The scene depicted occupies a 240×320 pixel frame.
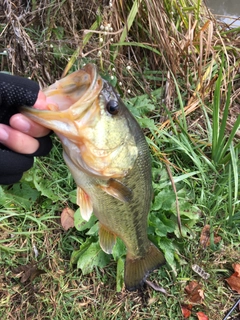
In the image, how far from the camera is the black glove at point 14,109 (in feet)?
3.92

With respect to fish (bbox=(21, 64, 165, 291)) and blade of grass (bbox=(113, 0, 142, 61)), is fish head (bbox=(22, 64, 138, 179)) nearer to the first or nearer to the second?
fish (bbox=(21, 64, 165, 291))

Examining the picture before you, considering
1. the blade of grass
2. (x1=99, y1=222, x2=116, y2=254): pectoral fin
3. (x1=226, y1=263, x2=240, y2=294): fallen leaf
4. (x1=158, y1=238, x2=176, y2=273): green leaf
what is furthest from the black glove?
(x1=226, y1=263, x2=240, y2=294): fallen leaf

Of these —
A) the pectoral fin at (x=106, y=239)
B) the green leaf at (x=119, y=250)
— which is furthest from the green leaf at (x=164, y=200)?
the pectoral fin at (x=106, y=239)

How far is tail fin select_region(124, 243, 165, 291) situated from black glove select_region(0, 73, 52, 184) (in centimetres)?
87

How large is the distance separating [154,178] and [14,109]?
1528 millimetres

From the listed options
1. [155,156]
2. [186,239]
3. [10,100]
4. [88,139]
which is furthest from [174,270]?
[10,100]

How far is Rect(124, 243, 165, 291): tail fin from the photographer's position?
1.96 metres

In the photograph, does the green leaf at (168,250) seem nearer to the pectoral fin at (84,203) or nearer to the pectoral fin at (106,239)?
the pectoral fin at (106,239)

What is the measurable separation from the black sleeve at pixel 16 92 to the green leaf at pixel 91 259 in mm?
1332

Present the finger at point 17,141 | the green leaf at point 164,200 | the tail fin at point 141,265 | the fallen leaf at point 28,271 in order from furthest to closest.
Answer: the green leaf at point 164,200 < the fallen leaf at point 28,271 < the tail fin at point 141,265 < the finger at point 17,141

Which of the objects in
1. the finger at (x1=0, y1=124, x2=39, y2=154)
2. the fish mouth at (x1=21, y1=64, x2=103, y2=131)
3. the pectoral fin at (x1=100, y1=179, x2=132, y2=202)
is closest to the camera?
the fish mouth at (x1=21, y1=64, x2=103, y2=131)

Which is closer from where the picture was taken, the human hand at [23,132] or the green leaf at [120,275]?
the human hand at [23,132]

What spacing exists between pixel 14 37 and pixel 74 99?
1.54 m

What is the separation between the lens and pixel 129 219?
163 cm
